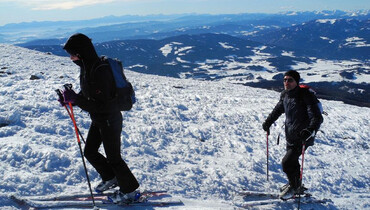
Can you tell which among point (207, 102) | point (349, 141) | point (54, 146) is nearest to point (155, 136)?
point (54, 146)

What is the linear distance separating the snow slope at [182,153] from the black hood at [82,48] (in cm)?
334

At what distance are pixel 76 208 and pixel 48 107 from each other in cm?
745

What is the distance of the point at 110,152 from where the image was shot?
16.9ft

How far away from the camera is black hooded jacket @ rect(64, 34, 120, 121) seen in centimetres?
450

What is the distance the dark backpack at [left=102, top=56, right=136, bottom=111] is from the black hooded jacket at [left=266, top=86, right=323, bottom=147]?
367cm

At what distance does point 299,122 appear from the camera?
607 cm

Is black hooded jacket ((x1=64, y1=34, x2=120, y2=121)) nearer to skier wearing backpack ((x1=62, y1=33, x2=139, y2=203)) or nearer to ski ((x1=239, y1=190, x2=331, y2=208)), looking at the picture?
skier wearing backpack ((x1=62, y1=33, x2=139, y2=203))

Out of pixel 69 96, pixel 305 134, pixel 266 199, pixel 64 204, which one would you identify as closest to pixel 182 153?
pixel 266 199

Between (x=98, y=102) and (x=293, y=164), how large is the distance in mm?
4581

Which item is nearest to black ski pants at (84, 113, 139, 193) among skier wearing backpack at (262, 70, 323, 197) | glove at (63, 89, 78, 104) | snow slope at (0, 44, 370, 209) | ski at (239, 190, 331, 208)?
glove at (63, 89, 78, 104)

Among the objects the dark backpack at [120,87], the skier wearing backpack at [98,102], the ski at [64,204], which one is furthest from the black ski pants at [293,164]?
the dark backpack at [120,87]

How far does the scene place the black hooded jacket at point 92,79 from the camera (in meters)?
4.50

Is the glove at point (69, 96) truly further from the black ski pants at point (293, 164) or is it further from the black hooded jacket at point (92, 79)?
the black ski pants at point (293, 164)

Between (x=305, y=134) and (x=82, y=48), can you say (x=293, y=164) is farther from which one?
(x=82, y=48)
